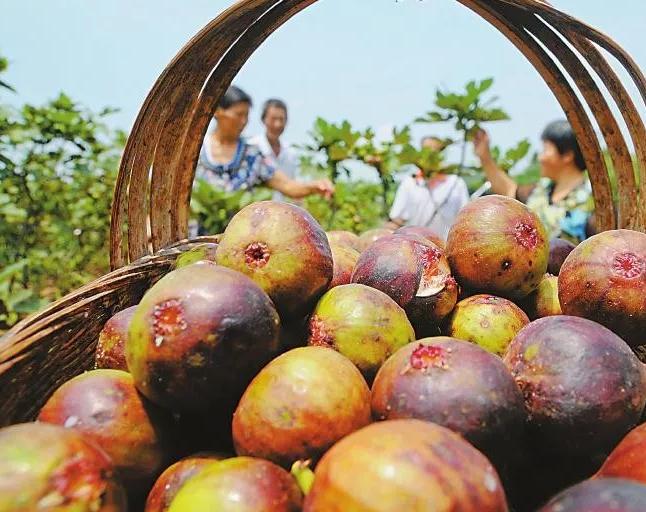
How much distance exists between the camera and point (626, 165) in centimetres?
303

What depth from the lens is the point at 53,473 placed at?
131 cm

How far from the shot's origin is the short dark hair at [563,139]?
5.99m

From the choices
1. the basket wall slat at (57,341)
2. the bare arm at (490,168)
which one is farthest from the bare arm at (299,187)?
the basket wall slat at (57,341)

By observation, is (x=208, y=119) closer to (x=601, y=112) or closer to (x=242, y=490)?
(x=601, y=112)

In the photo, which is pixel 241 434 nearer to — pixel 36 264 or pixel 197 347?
pixel 197 347

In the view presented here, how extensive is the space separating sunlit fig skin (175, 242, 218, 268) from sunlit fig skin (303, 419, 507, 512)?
1.42 metres

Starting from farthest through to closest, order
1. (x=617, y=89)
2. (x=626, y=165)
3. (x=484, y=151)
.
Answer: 1. (x=484, y=151)
2. (x=626, y=165)
3. (x=617, y=89)

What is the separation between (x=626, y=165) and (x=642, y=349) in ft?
3.26

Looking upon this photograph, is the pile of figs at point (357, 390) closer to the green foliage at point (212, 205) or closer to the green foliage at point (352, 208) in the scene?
the green foliage at point (212, 205)

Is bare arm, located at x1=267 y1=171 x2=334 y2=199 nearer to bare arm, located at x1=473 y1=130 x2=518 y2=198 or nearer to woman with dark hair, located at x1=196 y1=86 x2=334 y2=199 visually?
woman with dark hair, located at x1=196 y1=86 x2=334 y2=199

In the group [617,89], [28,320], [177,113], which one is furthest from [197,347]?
[617,89]

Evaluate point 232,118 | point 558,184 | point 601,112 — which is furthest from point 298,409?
point 558,184

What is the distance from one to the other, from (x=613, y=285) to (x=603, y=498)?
122 cm

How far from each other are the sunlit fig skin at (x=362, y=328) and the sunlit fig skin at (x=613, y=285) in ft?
2.14
